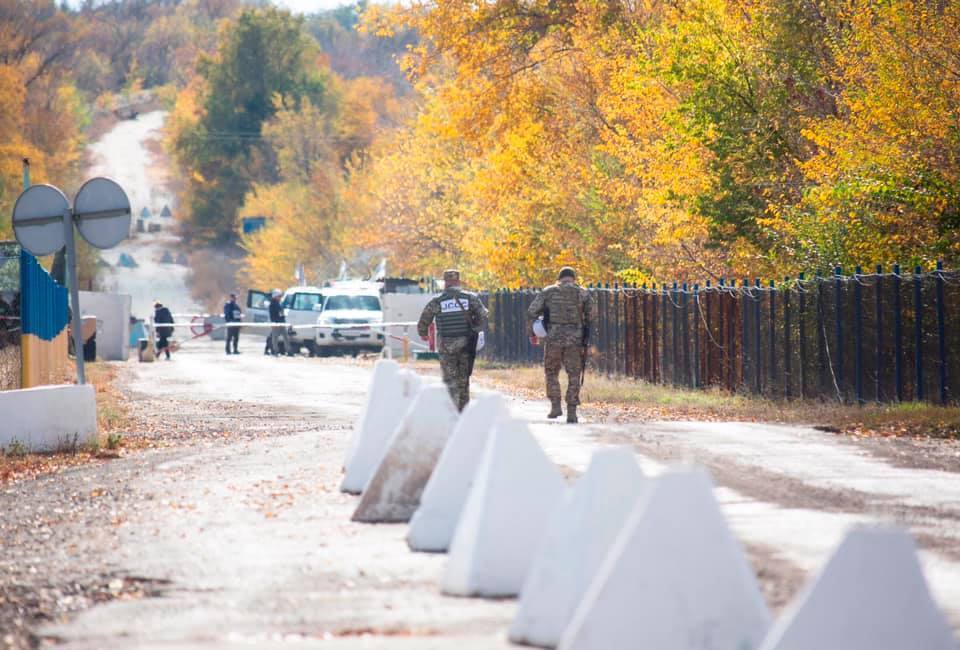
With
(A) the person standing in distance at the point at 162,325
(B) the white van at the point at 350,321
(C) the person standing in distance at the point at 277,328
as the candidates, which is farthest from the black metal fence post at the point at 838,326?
(C) the person standing in distance at the point at 277,328

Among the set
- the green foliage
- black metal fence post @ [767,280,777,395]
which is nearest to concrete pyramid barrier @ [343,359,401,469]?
black metal fence post @ [767,280,777,395]

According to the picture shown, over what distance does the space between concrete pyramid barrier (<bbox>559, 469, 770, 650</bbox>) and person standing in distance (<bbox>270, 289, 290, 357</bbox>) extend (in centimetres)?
4796

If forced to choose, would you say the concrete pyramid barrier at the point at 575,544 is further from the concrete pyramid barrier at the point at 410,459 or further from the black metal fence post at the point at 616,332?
the black metal fence post at the point at 616,332

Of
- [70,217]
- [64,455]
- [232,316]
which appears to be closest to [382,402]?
[64,455]

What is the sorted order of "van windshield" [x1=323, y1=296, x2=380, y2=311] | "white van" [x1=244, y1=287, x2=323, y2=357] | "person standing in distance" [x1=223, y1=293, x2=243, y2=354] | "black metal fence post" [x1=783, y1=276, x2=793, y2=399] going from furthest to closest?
1. "white van" [x1=244, y1=287, x2=323, y2=357]
2. "person standing in distance" [x1=223, y1=293, x2=243, y2=354]
3. "van windshield" [x1=323, y1=296, x2=380, y2=311]
4. "black metal fence post" [x1=783, y1=276, x2=793, y2=399]

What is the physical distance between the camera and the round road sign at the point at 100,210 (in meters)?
17.5

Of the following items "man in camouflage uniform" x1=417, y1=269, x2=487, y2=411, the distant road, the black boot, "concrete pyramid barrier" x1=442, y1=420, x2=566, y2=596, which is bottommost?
the black boot

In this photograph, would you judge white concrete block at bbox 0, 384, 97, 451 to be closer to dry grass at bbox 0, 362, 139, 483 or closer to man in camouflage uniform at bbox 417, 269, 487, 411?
dry grass at bbox 0, 362, 139, 483

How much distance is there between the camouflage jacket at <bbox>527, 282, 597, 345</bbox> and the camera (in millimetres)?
20219

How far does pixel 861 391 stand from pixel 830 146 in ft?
13.5

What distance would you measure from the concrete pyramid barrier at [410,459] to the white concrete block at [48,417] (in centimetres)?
666

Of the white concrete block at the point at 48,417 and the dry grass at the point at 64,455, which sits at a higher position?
the white concrete block at the point at 48,417

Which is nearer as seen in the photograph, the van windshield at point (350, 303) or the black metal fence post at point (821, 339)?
the black metal fence post at point (821, 339)

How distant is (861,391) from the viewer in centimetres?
2192
